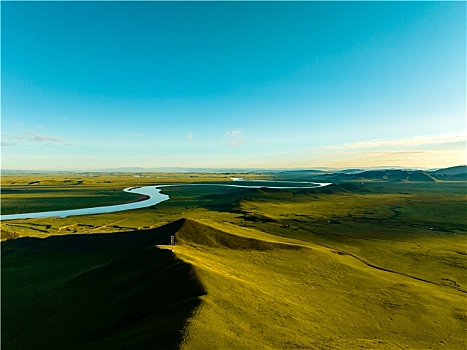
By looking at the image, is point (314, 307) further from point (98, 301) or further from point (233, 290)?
point (98, 301)

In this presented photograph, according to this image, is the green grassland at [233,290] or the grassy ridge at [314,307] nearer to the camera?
the grassy ridge at [314,307]

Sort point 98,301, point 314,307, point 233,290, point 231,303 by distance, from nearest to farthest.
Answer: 1. point 231,303
2. point 233,290
3. point 314,307
4. point 98,301

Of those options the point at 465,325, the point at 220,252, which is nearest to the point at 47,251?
the point at 220,252

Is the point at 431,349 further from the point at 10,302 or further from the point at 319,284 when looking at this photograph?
the point at 10,302

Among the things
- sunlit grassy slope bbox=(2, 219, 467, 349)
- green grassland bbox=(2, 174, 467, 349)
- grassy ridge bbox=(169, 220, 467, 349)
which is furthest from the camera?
green grassland bbox=(2, 174, 467, 349)

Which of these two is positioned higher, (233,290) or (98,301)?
(233,290)

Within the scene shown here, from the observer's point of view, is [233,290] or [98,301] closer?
[233,290]

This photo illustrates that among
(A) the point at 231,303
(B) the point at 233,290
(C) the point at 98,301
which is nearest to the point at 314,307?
(B) the point at 233,290

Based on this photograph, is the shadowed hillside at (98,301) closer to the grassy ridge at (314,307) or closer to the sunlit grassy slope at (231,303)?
the sunlit grassy slope at (231,303)

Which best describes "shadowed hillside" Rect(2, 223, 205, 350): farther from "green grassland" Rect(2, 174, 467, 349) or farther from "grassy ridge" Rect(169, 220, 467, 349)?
"grassy ridge" Rect(169, 220, 467, 349)

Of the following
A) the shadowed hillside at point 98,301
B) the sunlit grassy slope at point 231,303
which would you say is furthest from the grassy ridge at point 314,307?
the shadowed hillside at point 98,301

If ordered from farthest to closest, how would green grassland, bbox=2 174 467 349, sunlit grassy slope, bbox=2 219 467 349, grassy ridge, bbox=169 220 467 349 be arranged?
green grassland, bbox=2 174 467 349 → sunlit grassy slope, bbox=2 219 467 349 → grassy ridge, bbox=169 220 467 349

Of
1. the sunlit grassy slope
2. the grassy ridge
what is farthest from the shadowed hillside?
the grassy ridge
